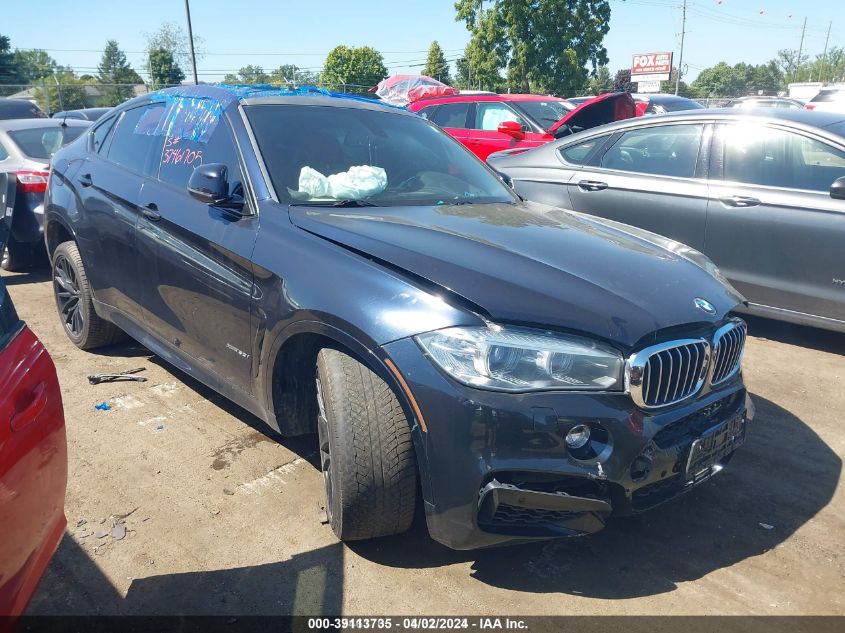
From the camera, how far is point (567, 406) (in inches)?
88.2

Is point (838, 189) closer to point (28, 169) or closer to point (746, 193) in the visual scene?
point (746, 193)

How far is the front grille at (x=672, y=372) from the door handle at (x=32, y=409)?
1.83 metres

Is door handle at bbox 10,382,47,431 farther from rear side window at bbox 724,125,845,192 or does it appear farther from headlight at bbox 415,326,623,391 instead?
rear side window at bbox 724,125,845,192

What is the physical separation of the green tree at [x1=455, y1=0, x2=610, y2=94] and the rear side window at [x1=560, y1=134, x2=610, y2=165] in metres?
33.7

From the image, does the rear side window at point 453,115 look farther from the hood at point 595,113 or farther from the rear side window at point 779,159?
the rear side window at point 779,159

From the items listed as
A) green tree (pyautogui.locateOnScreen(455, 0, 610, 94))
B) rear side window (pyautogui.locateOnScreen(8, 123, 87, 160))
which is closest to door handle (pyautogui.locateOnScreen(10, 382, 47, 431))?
rear side window (pyautogui.locateOnScreen(8, 123, 87, 160))

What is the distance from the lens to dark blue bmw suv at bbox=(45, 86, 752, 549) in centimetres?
228

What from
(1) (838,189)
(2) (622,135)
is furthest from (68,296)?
(1) (838,189)

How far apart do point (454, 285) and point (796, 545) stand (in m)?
1.77

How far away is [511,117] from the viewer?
31.5 ft

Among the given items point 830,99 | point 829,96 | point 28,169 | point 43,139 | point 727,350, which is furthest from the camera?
point 829,96

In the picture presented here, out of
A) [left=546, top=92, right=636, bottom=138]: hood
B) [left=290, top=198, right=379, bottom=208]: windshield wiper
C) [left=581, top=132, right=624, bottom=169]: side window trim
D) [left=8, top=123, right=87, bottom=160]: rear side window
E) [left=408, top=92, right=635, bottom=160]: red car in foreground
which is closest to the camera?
[left=290, top=198, right=379, bottom=208]: windshield wiper

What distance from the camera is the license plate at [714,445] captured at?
2.53 metres

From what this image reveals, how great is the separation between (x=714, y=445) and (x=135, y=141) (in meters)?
3.58
